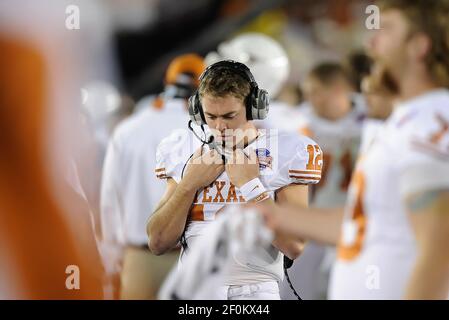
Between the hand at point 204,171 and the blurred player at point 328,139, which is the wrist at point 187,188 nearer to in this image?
the hand at point 204,171

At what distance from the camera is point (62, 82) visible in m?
2.88

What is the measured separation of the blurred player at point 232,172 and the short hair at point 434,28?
2.30ft

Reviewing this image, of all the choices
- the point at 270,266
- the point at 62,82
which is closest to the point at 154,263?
the point at 270,266

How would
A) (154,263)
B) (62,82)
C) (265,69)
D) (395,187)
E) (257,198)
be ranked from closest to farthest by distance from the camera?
(395,187)
(62,82)
(257,198)
(154,263)
(265,69)

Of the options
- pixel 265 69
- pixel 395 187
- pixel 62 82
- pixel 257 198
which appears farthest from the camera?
pixel 265 69

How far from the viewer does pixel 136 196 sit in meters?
5.28

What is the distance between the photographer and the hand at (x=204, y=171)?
325 cm

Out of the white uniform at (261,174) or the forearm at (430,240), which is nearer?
the forearm at (430,240)

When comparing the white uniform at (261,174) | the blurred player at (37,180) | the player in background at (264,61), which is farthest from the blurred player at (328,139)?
the blurred player at (37,180)

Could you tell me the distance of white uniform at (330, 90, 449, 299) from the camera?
2586 mm

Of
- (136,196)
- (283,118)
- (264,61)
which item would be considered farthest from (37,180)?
(283,118)

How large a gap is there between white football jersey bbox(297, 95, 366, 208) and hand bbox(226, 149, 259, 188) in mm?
3403

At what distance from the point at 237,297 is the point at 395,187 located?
0.84 metres

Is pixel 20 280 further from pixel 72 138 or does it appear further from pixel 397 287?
pixel 397 287
